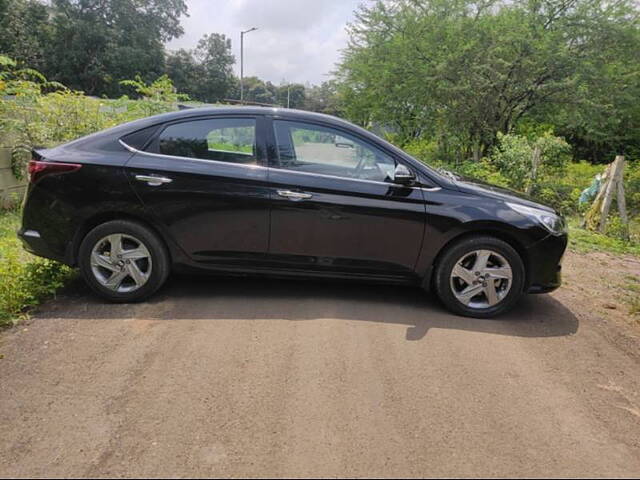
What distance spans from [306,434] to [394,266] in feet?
6.31

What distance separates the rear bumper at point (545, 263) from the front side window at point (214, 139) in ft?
8.18

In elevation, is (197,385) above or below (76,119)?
below

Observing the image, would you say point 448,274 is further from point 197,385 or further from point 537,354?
point 197,385

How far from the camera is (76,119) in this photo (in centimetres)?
760

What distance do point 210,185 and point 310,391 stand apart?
193 centimetres

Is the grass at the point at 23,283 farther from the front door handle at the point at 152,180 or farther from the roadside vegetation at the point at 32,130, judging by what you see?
the front door handle at the point at 152,180

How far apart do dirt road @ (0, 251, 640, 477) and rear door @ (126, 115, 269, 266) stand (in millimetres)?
529

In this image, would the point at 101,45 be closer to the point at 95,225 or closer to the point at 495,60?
the point at 495,60

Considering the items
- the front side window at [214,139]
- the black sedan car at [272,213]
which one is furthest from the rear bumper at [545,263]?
the front side window at [214,139]

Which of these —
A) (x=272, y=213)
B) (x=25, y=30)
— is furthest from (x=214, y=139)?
(x=25, y=30)

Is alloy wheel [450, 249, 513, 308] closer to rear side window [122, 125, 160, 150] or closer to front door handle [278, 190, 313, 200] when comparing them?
front door handle [278, 190, 313, 200]

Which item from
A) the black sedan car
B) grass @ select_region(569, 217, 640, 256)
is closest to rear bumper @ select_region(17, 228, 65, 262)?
the black sedan car

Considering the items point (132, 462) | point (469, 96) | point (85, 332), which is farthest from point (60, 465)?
point (469, 96)

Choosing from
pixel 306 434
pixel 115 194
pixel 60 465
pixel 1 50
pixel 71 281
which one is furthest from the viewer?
pixel 1 50
